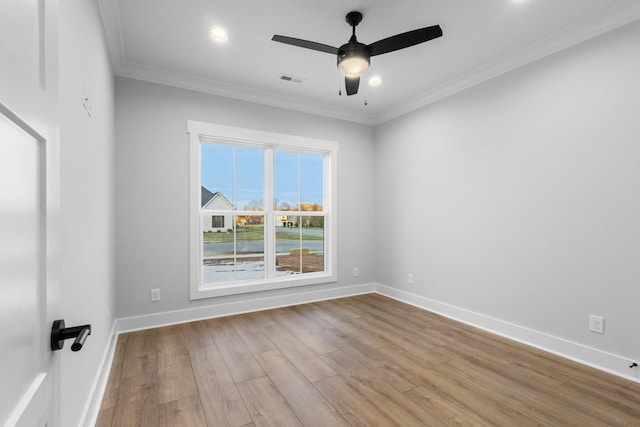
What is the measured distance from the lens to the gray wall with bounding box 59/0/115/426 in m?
1.31

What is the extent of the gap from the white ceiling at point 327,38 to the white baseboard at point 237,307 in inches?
102

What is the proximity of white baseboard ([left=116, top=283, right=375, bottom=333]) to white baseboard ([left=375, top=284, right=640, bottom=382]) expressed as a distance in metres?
1.06

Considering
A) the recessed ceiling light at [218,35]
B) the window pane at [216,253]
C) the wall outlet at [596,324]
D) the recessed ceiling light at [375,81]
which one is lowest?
the wall outlet at [596,324]

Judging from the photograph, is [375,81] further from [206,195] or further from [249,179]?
[206,195]

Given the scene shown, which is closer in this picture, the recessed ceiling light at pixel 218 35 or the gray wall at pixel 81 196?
the gray wall at pixel 81 196

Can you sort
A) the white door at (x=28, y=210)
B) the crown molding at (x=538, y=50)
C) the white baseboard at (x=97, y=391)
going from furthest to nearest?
the crown molding at (x=538, y=50) → the white baseboard at (x=97, y=391) → the white door at (x=28, y=210)

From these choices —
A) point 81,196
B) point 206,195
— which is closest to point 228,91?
point 206,195

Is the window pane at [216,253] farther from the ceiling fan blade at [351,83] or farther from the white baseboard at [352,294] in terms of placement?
the ceiling fan blade at [351,83]

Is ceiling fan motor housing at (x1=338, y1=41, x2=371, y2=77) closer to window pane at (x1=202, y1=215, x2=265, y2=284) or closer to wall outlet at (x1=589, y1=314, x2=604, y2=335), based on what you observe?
window pane at (x1=202, y1=215, x2=265, y2=284)

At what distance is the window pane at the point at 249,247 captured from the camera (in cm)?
391

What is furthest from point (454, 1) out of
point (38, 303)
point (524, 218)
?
point (38, 303)

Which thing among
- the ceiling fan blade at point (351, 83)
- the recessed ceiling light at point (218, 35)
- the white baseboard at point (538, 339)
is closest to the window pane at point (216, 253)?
the recessed ceiling light at point (218, 35)

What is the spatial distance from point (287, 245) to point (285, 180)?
0.92 m

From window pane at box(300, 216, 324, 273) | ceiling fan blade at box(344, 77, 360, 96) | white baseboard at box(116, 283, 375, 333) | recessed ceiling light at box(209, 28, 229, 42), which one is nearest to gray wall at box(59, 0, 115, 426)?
recessed ceiling light at box(209, 28, 229, 42)
